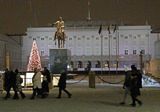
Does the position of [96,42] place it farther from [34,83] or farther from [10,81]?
[34,83]

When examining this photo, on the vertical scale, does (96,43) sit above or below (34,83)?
above

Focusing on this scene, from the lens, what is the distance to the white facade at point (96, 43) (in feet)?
365

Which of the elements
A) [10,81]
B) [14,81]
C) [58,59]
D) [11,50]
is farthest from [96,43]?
[14,81]

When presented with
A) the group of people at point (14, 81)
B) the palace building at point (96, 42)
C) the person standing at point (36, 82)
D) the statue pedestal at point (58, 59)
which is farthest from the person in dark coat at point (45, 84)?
the palace building at point (96, 42)

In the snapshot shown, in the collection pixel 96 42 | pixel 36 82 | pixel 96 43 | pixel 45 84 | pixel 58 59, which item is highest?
pixel 96 42

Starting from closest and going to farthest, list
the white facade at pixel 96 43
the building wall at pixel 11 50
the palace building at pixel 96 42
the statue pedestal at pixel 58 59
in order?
the statue pedestal at pixel 58 59, the building wall at pixel 11 50, the palace building at pixel 96 42, the white facade at pixel 96 43

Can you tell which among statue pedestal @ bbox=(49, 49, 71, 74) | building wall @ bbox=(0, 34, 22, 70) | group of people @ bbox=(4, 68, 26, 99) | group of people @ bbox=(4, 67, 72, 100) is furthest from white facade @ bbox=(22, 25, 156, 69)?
group of people @ bbox=(4, 68, 26, 99)

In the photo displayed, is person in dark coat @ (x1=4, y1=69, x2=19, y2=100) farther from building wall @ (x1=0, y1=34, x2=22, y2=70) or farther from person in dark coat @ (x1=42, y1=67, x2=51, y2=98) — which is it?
building wall @ (x1=0, y1=34, x2=22, y2=70)

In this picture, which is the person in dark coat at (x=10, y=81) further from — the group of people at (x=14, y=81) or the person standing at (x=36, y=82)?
the person standing at (x=36, y=82)

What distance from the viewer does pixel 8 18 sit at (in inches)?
3834

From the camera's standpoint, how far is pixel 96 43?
114 metres

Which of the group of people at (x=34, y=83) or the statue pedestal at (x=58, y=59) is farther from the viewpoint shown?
the statue pedestal at (x=58, y=59)

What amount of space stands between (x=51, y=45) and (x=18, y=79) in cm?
8858

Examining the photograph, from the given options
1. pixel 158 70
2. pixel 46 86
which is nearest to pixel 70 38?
pixel 158 70
